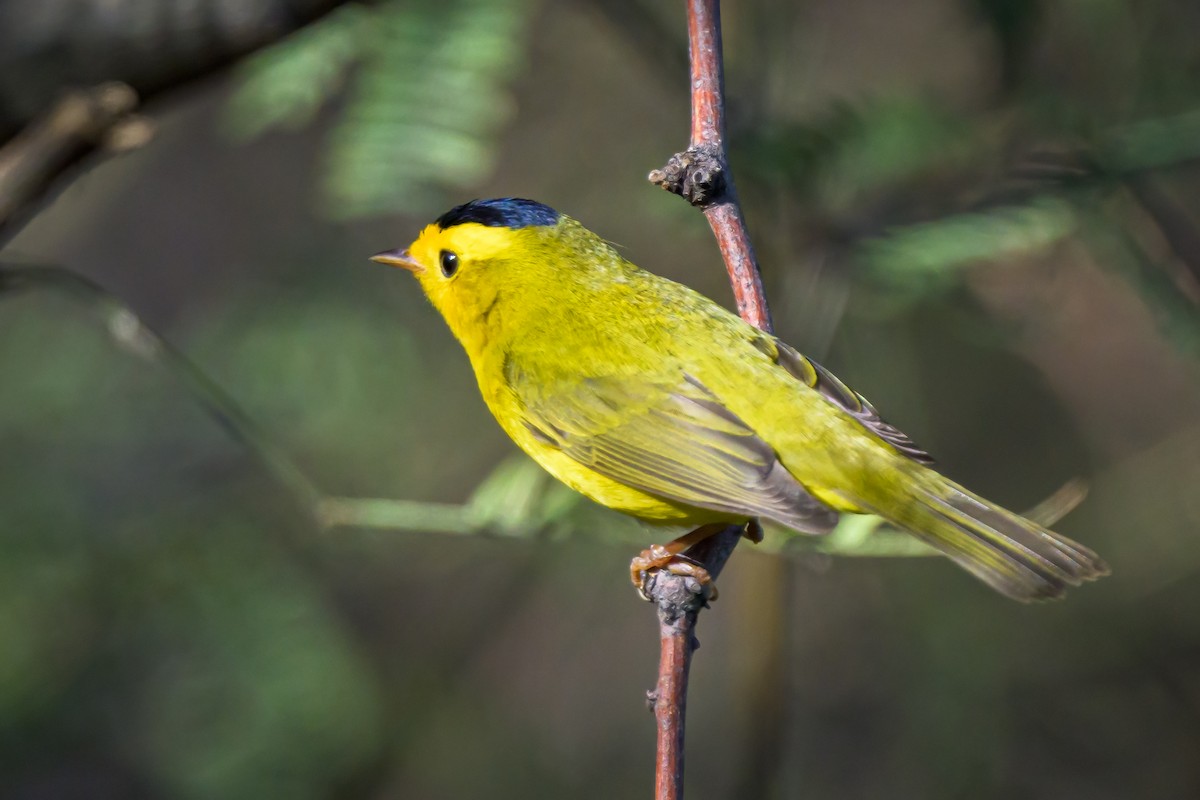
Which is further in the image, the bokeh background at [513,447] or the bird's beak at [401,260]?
the bokeh background at [513,447]

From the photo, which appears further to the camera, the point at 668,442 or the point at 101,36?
the point at 101,36

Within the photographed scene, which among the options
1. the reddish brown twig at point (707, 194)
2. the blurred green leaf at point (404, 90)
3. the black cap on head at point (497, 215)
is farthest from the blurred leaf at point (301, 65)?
the reddish brown twig at point (707, 194)

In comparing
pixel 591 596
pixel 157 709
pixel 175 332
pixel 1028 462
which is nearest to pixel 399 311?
pixel 175 332

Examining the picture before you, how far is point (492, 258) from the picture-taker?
3.59m

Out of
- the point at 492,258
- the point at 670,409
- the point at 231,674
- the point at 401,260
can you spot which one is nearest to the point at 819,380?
the point at 670,409

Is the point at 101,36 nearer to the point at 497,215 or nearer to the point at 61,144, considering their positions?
the point at 61,144

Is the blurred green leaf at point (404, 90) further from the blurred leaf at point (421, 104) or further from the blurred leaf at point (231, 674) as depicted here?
the blurred leaf at point (231, 674)

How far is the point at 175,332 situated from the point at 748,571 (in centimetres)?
381

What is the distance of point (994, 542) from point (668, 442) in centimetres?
83

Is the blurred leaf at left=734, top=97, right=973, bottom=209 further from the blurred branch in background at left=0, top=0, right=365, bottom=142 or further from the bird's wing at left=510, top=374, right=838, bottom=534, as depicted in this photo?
the blurred branch in background at left=0, top=0, right=365, bottom=142

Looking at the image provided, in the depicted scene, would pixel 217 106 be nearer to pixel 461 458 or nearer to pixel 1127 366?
pixel 461 458

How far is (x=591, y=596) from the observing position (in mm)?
6859

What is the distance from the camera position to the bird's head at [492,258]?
3510 mm

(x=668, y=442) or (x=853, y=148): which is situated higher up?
(x=853, y=148)
